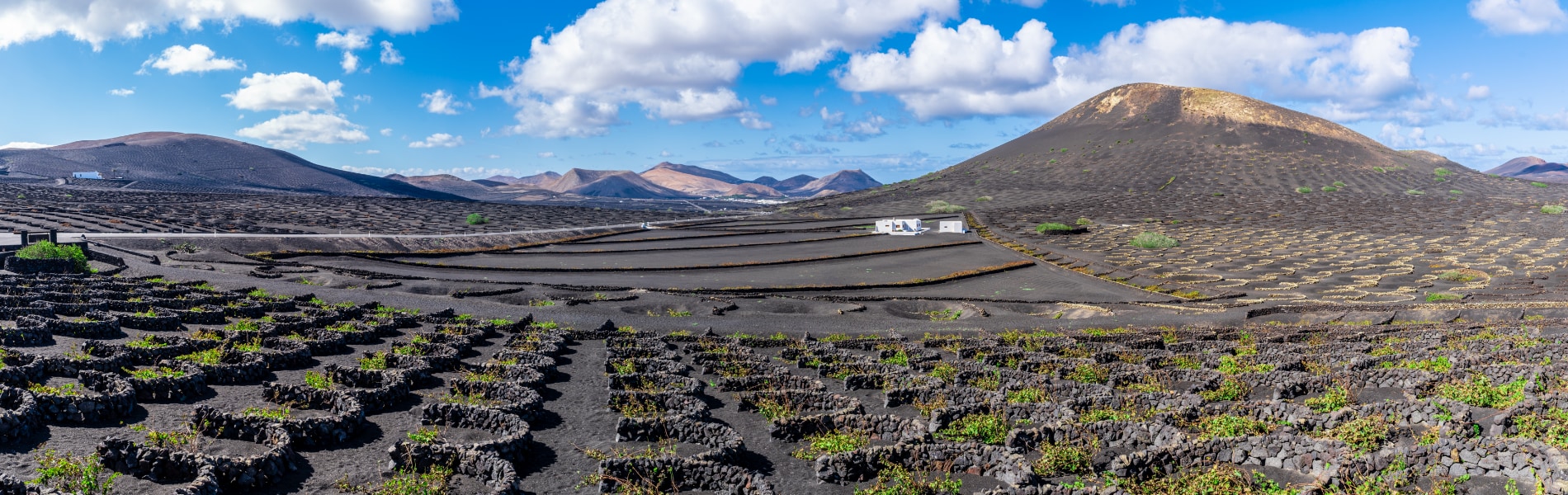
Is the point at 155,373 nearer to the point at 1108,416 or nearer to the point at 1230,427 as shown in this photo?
the point at 1108,416

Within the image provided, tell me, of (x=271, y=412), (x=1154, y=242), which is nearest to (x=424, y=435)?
(x=271, y=412)

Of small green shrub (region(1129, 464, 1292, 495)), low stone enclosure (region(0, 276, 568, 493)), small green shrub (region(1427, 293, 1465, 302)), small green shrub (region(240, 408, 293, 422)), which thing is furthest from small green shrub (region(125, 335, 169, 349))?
small green shrub (region(1427, 293, 1465, 302))

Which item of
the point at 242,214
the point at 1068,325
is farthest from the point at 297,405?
the point at 242,214

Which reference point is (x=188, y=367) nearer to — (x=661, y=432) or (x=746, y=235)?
(x=661, y=432)

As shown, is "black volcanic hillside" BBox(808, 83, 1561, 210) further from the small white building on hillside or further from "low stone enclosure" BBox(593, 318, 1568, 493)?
"low stone enclosure" BBox(593, 318, 1568, 493)

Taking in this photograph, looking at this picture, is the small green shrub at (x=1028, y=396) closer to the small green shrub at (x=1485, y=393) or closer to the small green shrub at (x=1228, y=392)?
the small green shrub at (x=1228, y=392)

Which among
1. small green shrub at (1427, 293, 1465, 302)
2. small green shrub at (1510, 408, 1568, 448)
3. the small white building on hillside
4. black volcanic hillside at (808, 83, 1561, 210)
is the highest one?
black volcanic hillside at (808, 83, 1561, 210)
